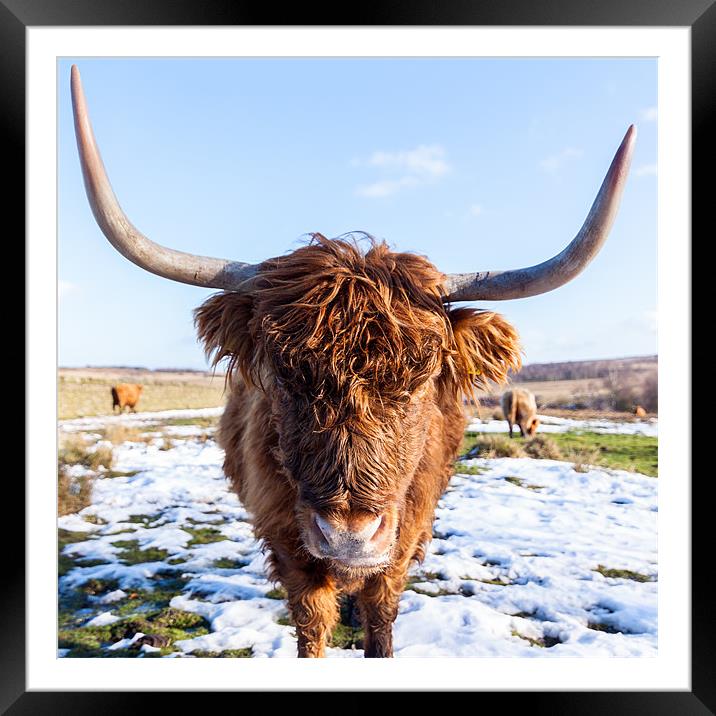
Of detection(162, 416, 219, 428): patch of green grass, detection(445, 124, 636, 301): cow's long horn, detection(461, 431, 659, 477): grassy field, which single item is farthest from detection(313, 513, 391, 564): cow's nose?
detection(162, 416, 219, 428): patch of green grass

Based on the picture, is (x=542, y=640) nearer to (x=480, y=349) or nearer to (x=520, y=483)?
(x=480, y=349)

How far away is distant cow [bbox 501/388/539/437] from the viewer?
19.9ft

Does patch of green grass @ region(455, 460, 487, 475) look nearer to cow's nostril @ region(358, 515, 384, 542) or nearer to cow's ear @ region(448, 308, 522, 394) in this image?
cow's ear @ region(448, 308, 522, 394)

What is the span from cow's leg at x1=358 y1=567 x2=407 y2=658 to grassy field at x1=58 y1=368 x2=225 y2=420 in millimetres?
3801

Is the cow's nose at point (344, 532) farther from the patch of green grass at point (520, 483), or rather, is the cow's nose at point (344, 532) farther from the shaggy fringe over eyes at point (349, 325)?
the patch of green grass at point (520, 483)

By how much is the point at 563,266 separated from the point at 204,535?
3967 millimetres

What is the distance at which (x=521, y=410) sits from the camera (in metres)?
6.27

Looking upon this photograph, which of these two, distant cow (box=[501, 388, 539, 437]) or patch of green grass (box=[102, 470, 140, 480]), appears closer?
patch of green grass (box=[102, 470, 140, 480])

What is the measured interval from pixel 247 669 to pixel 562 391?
466 cm

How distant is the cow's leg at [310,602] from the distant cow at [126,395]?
6.93 meters

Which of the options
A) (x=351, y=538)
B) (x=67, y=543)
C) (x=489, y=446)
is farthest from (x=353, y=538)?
(x=489, y=446)
